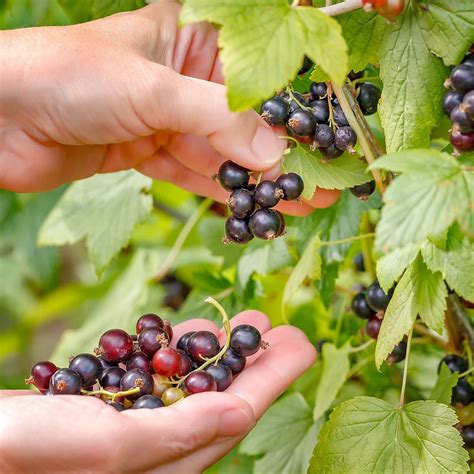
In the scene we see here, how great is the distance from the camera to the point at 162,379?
4.29 ft

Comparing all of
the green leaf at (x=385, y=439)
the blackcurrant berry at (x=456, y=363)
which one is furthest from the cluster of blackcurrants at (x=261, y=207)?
the blackcurrant berry at (x=456, y=363)

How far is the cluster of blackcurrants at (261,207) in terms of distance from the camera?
1.24 meters

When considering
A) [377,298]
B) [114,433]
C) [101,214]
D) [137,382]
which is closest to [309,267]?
[377,298]

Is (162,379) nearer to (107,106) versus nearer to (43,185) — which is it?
(107,106)

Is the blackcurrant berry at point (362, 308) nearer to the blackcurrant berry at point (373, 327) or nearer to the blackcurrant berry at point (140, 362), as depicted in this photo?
the blackcurrant berry at point (373, 327)

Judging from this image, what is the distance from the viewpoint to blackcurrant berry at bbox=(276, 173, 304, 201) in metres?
1.25

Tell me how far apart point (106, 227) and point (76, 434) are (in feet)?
3.18

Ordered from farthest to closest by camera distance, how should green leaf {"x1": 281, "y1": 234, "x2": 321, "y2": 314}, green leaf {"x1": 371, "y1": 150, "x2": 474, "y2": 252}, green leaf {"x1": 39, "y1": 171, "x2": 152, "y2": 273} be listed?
green leaf {"x1": 39, "y1": 171, "x2": 152, "y2": 273} < green leaf {"x1": 281, "y1": 234, "x2": 321, "y2": 314} < green leaf {"x1": 371, "y1": 150, "x2": 474, "y2": 252}

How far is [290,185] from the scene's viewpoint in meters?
1.25

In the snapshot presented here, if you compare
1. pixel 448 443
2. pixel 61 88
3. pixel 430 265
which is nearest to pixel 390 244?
pixel 430 265

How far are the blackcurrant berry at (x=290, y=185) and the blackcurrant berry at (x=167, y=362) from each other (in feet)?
1.02

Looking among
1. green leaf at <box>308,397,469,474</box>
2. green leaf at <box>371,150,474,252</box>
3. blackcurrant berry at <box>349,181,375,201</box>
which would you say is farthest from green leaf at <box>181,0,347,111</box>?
green leaf at <box>308,397,469,474</box>

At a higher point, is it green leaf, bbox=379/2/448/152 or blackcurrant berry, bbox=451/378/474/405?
green leaf, bbox=379/2/448/152

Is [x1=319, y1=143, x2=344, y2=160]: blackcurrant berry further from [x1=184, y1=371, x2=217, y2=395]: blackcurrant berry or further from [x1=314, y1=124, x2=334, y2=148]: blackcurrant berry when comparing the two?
[x1=184, y1=371, x2=217, y2=395]: blackcurrant berry
